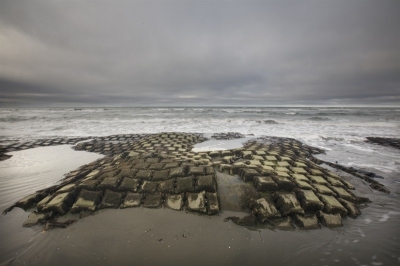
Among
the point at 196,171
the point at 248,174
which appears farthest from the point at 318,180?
the point at 196,171

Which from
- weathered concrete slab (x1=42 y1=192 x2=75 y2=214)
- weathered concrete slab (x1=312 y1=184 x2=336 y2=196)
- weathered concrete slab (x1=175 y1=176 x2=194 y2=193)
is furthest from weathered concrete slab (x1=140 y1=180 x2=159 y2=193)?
weathered concrete slab (x1=312 y1=184 x2=336 y2=196)

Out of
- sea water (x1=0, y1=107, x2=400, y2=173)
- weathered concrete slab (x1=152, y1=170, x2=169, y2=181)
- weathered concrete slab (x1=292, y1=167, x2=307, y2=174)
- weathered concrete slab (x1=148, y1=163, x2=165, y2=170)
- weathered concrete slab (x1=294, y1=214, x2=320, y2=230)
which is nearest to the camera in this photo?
weathered concrete slab (x1=294, y1=214, x2=320, y2=230)

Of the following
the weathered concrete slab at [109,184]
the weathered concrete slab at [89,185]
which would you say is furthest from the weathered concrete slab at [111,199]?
the weathered concrete slab at [89,185]

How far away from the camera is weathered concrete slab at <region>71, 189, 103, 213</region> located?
3502 mm

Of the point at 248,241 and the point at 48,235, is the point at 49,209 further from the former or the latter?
the point at 248,241

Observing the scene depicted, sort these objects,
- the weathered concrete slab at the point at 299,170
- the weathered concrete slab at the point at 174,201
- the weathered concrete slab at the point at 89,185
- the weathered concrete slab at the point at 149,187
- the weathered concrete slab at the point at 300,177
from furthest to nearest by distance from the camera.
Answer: the weathered concrete slab at the point at 299,170
the weathered concrete slab at the point at 300,177
the weathered concrete slab at the point at 149,187
the weathered concrete slab at the point at 89,185
the weathered concrete slab at the point at 174,201

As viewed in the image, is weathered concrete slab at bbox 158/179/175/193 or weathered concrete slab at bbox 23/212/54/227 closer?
weathered concrete slab at bbox 23/212/54/227

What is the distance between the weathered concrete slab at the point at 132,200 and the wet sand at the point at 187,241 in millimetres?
113

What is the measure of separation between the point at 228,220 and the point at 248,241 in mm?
529

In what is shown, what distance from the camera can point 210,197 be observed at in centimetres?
373

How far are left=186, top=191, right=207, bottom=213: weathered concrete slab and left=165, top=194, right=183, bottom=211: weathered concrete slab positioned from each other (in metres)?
0.17

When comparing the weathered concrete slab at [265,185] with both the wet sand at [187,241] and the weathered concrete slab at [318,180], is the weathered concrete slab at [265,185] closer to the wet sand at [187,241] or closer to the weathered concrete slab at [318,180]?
the wet sand at [187,241]

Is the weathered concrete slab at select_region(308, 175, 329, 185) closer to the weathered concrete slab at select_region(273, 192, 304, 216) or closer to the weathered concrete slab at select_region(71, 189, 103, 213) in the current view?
the weathered concrete slab at select_region(273, 192, 304, 216)

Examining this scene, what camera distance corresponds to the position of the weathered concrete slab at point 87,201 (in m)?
3.50
